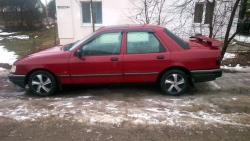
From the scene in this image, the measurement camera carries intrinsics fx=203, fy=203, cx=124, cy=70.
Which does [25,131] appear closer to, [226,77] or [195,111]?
[195,111]

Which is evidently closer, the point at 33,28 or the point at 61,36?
the point at 61,36

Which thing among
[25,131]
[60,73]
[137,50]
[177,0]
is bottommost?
[25,131]

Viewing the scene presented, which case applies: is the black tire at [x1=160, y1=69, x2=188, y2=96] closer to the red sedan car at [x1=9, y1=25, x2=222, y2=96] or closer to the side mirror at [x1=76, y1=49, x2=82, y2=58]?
the red sedan car at [x1=9, y1=25, x2=222, y2=96]

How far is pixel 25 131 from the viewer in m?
3.25

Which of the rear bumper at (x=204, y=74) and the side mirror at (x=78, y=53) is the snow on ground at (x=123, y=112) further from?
the side mirror at (x=78, y=53)

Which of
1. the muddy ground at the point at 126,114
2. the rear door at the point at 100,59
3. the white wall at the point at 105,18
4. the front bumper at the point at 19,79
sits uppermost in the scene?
the white wall at the point at 105,18

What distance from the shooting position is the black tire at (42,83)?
177 inches

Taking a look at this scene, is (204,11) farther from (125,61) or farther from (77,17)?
(77,17)

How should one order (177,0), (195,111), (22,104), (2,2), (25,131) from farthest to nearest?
(2,2), (177,0), (22,104), (195,111), (25,131)

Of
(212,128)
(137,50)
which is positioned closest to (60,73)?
(137,50)

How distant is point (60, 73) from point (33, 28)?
1752 centimetres

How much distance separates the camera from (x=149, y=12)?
414 inches

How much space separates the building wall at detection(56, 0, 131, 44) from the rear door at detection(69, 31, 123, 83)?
23.0ft

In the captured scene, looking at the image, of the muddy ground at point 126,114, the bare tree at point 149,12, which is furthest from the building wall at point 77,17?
the muddy ground at point 126,114
